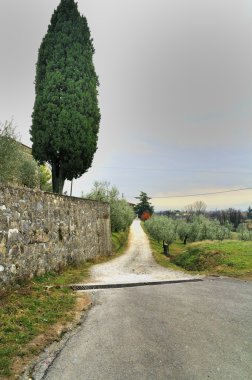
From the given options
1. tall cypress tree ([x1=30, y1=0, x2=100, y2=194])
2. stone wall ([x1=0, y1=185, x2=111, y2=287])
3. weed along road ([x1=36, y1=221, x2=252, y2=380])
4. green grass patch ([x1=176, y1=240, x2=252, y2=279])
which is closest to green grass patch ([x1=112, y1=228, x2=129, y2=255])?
green grass patch ([x1=176, y1=240, x2=252, y2=279])

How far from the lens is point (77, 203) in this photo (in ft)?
62.8

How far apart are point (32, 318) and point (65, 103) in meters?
19.5

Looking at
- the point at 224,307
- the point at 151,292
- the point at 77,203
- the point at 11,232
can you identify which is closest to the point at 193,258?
the point at 77,203

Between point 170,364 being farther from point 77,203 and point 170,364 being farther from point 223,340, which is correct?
point 77,203

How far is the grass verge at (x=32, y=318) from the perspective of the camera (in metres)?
6.07

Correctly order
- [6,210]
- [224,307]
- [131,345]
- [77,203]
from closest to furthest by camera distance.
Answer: [131,345]
[224,307]
[6,210]
[77,203]

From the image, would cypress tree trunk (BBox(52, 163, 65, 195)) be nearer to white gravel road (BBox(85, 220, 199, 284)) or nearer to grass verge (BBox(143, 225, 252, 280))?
white gravel road (BBox(85, 220, 199, 284))

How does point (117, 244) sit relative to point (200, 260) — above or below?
below

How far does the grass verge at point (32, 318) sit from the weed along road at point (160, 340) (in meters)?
0.45

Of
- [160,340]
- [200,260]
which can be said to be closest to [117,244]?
[200,260]

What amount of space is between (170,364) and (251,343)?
2.13m

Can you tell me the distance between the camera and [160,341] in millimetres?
6938

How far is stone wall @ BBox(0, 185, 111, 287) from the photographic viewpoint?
10.6m

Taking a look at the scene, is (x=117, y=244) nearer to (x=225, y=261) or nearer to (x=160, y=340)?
(x=225, y=261)
